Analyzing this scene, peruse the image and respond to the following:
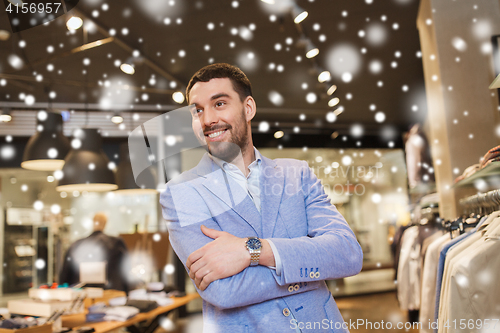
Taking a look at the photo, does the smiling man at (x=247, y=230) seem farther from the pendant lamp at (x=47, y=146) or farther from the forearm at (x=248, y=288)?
the pendant lamp at (x=47, y=146)

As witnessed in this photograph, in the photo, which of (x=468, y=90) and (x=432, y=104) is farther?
(x=432, y=104)

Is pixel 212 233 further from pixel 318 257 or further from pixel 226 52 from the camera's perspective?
pixel 226 52

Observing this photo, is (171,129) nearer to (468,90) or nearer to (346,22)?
(346,22)

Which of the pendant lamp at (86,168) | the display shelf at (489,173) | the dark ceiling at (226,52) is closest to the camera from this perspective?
the display shelf at (489,173)

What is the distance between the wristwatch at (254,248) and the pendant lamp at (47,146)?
2486 millimetres

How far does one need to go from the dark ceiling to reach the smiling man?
1817mm

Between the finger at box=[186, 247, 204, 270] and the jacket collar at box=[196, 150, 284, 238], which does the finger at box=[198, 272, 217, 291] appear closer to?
the finger at box=[186, 247, 204, 270]

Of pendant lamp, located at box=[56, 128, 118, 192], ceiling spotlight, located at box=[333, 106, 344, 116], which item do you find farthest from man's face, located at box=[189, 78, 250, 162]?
ceiling spotlight, located at box=[333, 106, 344, 116]

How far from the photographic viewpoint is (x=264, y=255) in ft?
3.66

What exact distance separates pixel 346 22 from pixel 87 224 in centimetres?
477

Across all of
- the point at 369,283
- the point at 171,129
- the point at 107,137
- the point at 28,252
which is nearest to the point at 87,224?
the point at 28,252

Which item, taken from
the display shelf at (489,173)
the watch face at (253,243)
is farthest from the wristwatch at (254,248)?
the display shelf at (489,173)

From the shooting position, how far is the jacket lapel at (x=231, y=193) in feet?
4.17

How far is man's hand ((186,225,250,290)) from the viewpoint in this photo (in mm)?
1086
